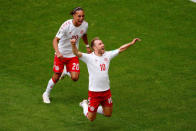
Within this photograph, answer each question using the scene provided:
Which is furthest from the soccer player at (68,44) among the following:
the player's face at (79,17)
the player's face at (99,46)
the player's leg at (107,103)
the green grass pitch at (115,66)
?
the player's leg at (107,103)

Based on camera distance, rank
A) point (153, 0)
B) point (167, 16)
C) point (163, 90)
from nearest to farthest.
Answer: point (163, 90) → point (167, 16) → point (153, 0)

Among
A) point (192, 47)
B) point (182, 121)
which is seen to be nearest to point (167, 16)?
point (192, 47)

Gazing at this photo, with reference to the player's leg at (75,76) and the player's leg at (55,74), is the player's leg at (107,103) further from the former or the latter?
the player's leg at (55,74)

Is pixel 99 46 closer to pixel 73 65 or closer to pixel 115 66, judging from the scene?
pixel 73 65

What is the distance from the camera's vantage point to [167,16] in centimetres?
1538

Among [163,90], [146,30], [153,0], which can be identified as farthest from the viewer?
[153,0]

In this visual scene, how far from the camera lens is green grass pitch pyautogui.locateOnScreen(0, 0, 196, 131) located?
8.18 metres

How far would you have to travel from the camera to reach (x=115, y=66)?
11.8 meters

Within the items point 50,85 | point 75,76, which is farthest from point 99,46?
point 50,85

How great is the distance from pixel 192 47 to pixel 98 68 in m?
6.59

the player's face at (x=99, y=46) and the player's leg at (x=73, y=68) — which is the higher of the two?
the player's face at (x=99, y=46)

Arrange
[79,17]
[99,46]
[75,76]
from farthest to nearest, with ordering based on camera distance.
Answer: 1. [75,76]
2. [79,17]
3. [99,46]

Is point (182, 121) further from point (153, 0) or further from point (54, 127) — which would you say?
point (153, 0)

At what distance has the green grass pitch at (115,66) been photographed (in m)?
8.18
